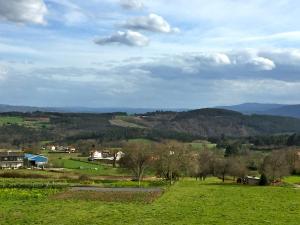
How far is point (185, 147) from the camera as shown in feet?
273

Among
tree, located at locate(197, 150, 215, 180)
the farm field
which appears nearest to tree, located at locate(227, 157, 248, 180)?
tree, located at locate(197, 150, 215, 180)

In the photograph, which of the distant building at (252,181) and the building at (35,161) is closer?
the distant building at (252,181)

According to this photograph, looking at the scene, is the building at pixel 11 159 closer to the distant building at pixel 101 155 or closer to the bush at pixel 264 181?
the distant building at pixel 101 155

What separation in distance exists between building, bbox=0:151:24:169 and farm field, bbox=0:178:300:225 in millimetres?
72317

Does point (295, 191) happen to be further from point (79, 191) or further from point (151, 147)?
point (151, 147)

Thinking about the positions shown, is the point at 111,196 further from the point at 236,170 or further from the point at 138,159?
the point at 236,170

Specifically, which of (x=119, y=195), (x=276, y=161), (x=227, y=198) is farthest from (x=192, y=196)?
(x=276, y=161)

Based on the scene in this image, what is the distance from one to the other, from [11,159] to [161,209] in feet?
299

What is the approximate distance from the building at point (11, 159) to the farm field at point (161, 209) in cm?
7232

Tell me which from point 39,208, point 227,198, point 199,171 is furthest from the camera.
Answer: point 199,171

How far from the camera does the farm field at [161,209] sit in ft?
105

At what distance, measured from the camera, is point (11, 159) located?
397ft

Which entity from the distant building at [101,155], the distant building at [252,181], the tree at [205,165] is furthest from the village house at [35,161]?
the distant building at [252,181]

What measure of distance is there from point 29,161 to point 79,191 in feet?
242
